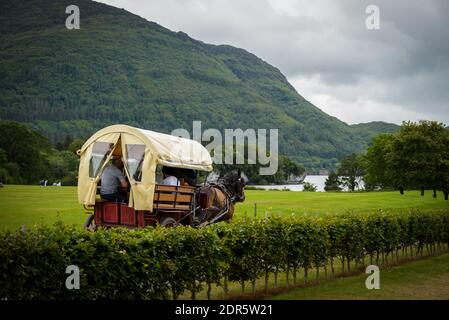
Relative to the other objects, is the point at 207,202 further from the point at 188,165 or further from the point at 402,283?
the point at 402,283

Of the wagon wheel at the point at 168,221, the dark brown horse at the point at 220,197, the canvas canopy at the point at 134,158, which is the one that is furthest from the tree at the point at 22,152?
the wagon wheel at the point at 168,221

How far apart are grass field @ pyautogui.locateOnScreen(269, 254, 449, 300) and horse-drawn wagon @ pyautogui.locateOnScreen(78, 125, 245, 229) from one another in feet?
13.5

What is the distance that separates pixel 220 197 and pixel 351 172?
120 metres

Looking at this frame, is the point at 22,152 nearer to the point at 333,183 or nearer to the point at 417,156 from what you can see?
the point at 417,156

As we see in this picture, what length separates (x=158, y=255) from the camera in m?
9.20

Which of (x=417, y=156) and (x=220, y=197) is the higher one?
(x=417, y=156)

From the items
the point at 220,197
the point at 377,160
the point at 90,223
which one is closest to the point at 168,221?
the point at 90,223

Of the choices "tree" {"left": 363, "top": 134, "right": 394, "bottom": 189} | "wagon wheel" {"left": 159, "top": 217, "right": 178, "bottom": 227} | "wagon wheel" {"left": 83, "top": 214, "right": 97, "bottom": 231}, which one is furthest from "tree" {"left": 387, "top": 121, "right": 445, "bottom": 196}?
"wagon wheel" {"left": 83, "top": 214, "right": 97, "bottom": 231}

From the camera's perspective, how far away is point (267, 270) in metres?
12.0

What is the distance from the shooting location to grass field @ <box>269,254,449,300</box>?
11.7m

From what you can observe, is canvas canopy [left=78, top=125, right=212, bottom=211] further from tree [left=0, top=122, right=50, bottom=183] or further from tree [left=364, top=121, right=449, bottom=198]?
tree [left=0, top=122, right=50, bottom=183]
